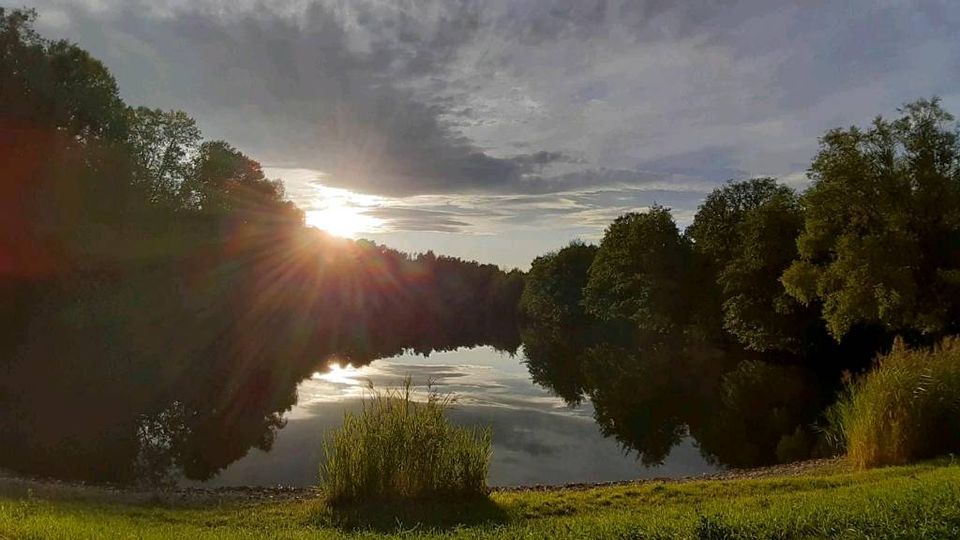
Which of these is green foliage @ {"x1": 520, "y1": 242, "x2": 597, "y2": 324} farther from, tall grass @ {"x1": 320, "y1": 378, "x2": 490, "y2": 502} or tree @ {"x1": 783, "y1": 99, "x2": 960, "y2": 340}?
tall grass @ {"x1": 320, "y1": 378, "x2": 490, "y2": 502}

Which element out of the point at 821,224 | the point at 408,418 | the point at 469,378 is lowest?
the point at 469,378

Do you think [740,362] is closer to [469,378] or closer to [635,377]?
[635,377]

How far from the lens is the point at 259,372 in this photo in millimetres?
35656

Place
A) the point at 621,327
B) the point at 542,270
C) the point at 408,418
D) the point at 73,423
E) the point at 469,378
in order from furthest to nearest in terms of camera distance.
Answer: the point at 542,270, the point at 621,327, the point at 469,378, the point at 73,423, the point at 408,418

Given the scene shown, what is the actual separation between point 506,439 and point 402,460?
34.7 feet

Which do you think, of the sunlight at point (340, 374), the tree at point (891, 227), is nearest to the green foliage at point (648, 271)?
the tree at point (891, 227)

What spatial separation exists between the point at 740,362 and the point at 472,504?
1504 inches

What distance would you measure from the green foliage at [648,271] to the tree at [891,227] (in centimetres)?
2197

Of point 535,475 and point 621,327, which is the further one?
point 621,327

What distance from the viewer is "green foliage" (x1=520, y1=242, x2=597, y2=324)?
87.8 metres

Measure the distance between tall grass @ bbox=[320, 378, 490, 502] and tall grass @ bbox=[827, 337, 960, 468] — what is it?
790 cm

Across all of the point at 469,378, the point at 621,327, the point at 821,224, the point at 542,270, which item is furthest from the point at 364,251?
the point at 821,224

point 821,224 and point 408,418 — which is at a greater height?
point 821,224

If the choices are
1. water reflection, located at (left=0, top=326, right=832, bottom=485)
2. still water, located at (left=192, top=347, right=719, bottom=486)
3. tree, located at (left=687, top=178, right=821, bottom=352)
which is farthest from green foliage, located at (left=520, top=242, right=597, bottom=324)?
still water, located at (left=192, top=347, right=719, bottom=486)
